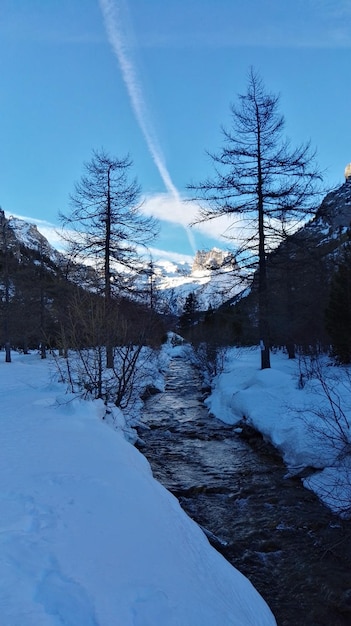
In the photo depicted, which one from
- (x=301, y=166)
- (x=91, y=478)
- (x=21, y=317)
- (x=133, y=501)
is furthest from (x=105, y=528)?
(x=21, y=317)

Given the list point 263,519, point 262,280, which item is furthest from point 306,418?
point 262,280

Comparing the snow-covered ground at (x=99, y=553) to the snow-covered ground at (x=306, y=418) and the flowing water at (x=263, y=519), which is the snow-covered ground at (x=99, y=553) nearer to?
the flowing water at (x=263, y=519)

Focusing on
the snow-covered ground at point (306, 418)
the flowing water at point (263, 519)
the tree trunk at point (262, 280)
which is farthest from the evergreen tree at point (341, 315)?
the flowing water at point (263, 519)

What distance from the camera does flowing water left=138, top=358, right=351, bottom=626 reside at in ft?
14.1

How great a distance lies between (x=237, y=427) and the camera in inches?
446

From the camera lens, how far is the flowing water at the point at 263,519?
429 centimetres

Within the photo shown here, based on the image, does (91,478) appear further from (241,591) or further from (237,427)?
(237,427)

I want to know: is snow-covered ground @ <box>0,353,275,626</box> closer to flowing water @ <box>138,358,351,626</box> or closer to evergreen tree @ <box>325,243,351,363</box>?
flowing water @ <box>138,358,351,626</box>

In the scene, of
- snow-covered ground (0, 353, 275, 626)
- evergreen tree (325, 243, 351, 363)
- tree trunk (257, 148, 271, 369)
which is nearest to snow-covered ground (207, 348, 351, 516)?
tree trunk (257, 148, 271, 369)

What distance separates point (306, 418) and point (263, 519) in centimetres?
292

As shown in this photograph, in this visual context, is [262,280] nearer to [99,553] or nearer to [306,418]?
[306,418]

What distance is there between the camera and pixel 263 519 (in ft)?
19.9

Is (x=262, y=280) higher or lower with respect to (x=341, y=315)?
higher

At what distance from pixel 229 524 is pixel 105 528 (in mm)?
3369
